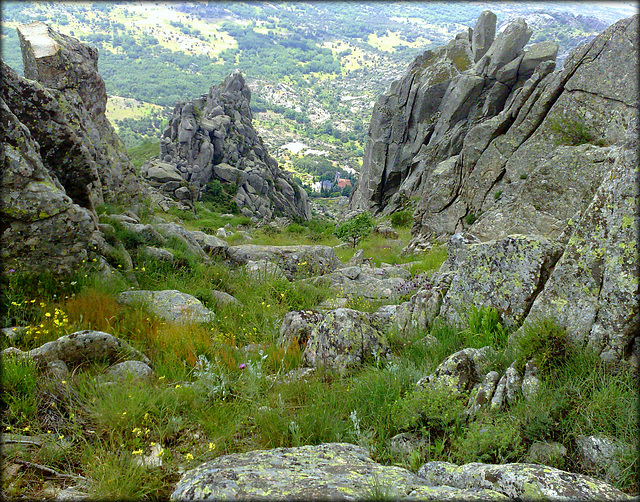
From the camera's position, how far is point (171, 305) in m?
6.65

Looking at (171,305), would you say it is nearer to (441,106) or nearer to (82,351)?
(82,351)

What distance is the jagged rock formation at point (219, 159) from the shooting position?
180 ft

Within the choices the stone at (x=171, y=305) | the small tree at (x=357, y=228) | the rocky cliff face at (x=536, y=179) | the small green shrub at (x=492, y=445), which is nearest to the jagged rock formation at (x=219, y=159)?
the rocky cliff face at (x=536, y=179)

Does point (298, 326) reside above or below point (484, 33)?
below

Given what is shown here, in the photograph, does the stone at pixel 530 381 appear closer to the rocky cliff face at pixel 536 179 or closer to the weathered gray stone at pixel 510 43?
the rocky cliff face at pixel 536 179

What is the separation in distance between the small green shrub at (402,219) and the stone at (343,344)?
31.8m

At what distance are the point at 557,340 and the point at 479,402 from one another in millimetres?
1071

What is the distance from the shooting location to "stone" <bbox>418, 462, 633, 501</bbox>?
2430 millimetres

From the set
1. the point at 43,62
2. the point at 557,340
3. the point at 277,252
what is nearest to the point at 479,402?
the point at 557,340

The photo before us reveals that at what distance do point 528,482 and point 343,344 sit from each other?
9.47 feet

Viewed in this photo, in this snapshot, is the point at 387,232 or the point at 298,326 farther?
the point at 387,232

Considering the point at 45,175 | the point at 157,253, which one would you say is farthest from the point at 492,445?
the point at 157,253

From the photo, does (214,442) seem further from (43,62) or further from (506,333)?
(43,62)

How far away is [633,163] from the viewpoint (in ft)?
12.6
